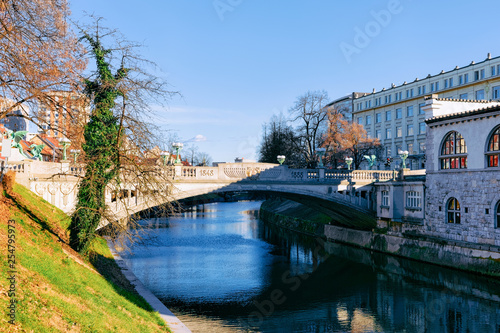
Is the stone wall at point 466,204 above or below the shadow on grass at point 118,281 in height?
above

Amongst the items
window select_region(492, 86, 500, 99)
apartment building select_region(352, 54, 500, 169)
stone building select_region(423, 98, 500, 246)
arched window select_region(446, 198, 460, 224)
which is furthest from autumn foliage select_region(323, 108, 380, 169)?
arched window select_region(446, 198, 460, 224)

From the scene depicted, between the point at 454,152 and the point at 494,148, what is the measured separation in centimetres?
335

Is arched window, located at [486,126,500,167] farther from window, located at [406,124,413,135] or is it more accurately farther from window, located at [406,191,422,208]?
window, located at [406,124,413,135]

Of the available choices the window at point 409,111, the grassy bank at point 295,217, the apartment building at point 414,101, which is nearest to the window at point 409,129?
the apartment building at point 414,101

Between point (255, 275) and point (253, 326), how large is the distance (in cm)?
1057

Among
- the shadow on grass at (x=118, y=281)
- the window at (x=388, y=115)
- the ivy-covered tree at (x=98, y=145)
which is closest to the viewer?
the shadow on grass at (x=118, y=281)

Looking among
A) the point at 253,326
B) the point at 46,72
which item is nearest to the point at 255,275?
the point at 253,326

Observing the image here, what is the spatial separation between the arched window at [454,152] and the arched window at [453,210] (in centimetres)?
251

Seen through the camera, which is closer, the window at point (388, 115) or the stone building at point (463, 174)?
the stone building at point (463, 174)

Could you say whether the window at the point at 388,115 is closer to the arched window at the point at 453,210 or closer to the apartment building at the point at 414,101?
the apartment building at the point at 414,101

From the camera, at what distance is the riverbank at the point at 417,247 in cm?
2922

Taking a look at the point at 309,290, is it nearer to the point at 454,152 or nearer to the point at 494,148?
the point at 454,152

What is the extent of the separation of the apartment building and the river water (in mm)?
29946

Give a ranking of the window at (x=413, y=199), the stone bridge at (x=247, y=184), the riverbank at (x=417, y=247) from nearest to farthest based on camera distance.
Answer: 1. the stone bridge at (x=247, y=184)
2. the riverbank at (x=417, y=247)
3. the window at (x=413, y=199)
